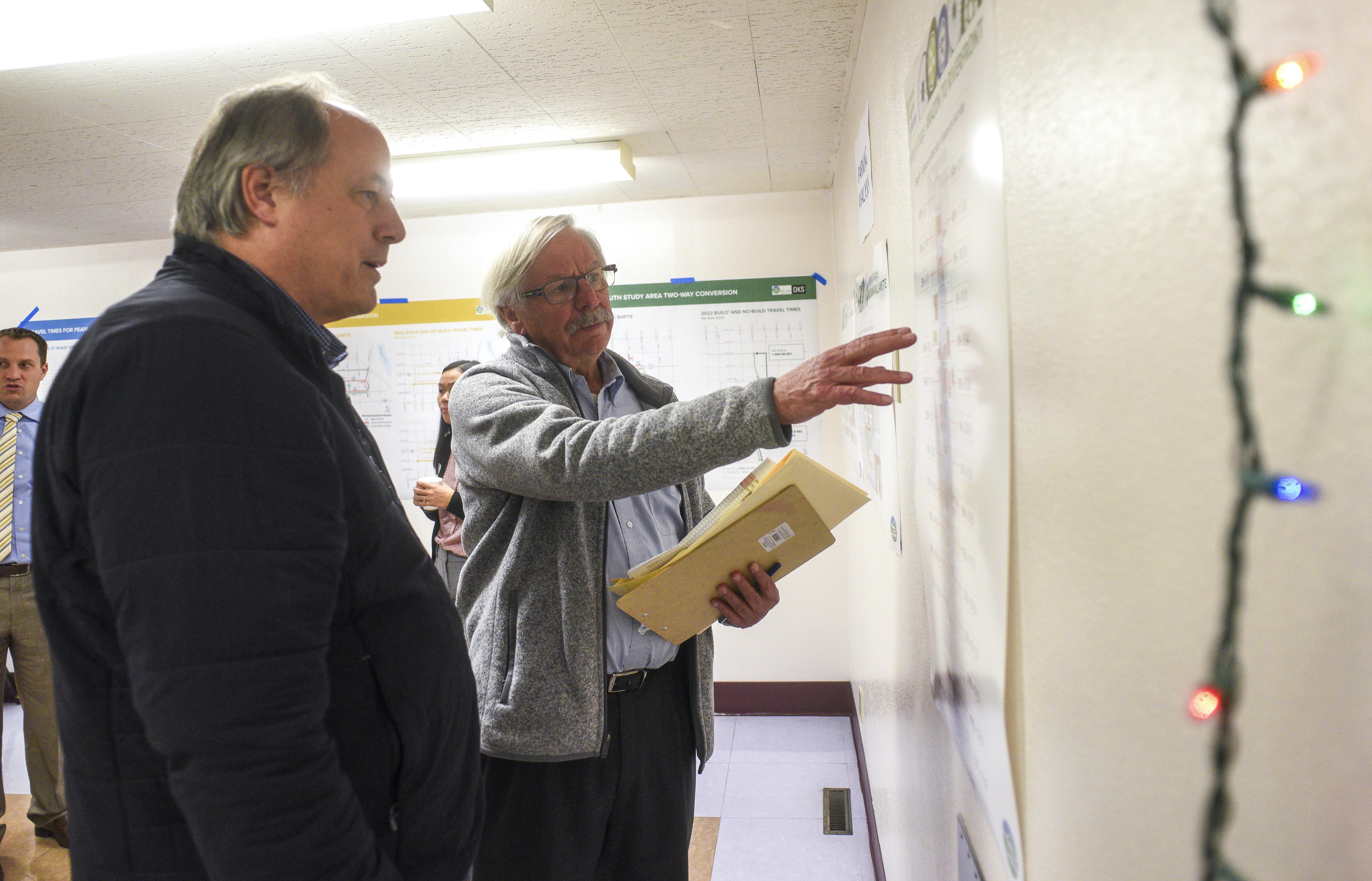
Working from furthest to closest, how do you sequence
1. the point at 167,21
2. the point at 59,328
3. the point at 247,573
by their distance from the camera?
1. the point at 59,328
2. the point at 167,21
3. the point at 247,573

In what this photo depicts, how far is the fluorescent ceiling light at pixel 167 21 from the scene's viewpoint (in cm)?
159

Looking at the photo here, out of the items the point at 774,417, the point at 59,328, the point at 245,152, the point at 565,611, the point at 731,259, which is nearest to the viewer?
the point at 245,152

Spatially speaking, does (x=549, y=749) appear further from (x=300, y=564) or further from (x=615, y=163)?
(x=615, y=163)

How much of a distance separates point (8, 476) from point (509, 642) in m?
2.53

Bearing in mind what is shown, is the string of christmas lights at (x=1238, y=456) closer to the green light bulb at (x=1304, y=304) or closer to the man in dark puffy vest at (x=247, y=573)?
the green light bulb at (x=1304, y=304)

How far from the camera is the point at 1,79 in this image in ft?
6.29

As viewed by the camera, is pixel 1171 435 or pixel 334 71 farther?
pixel 334 71

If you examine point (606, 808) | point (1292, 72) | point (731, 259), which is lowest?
point (606, 808)

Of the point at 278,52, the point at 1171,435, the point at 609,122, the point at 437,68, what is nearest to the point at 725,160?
the point at 609,122

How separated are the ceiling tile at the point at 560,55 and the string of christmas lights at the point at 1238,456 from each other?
1757 millimetres

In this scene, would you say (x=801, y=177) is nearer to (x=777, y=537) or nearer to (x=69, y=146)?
(x=777, y=537)

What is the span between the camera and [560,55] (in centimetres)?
195

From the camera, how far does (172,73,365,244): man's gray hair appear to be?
812mm

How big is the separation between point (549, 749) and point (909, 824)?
72 cm
